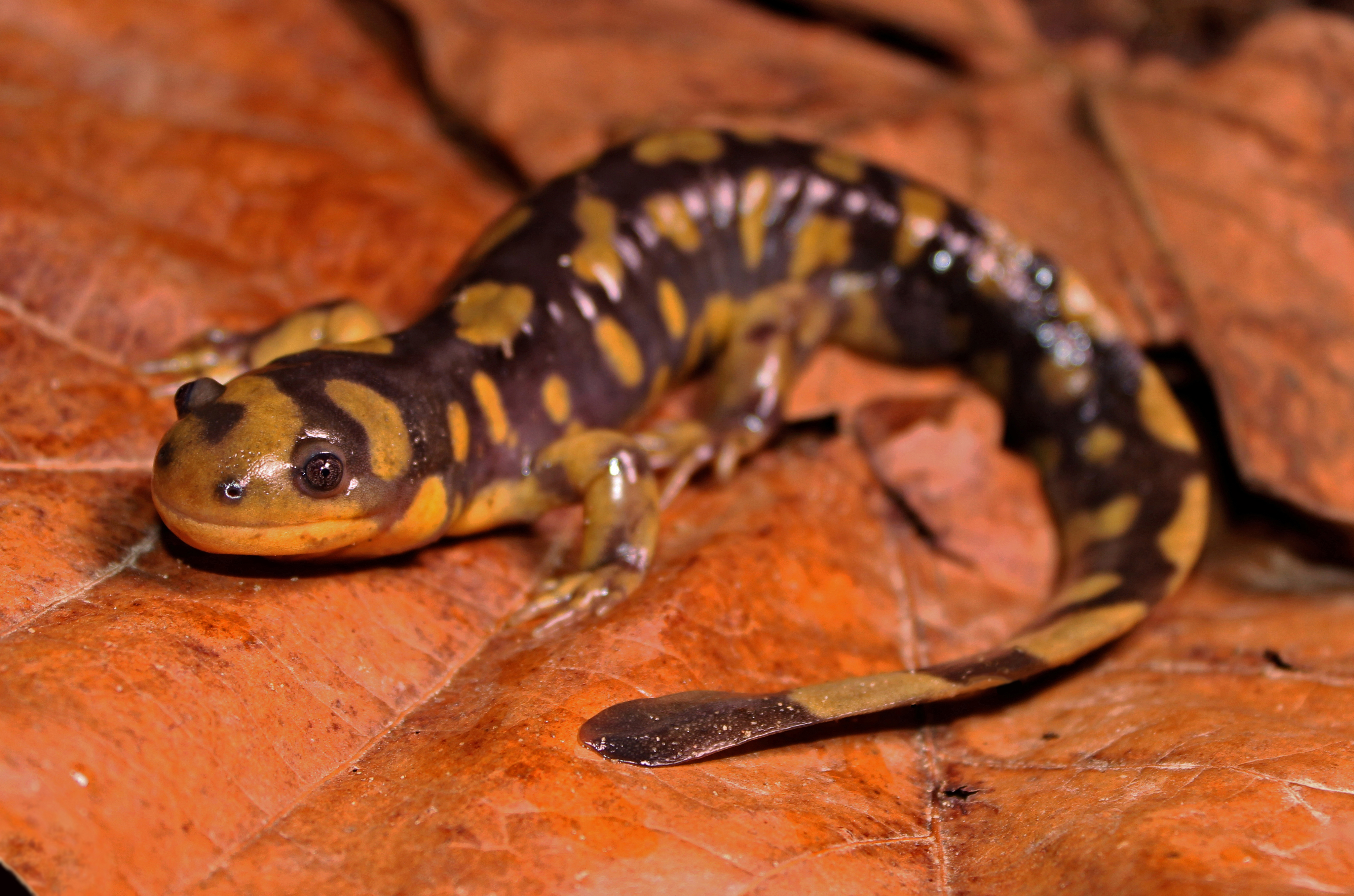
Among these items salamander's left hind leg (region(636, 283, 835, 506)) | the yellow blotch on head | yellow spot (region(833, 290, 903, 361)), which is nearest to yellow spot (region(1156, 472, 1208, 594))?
yellow spot (region(833, 290, 903, 361))

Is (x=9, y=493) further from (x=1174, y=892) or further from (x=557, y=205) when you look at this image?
(x=1174, y=892)

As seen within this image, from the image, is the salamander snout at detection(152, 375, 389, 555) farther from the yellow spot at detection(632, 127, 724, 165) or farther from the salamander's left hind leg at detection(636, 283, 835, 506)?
the yellow spot at detection(632, 127, 724, 165)

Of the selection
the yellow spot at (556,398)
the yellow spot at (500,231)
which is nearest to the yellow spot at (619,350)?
the yellow spot at (556,398)

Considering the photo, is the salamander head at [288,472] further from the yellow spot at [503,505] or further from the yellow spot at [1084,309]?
the yellow spot at [1084,309]

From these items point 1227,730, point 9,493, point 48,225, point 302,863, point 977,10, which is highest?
point 977,10

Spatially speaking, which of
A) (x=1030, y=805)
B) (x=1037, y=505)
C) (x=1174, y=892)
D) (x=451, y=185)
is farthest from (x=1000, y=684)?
(x=451, y=185)

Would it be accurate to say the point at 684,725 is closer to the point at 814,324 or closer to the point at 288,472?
the point at 288,472
